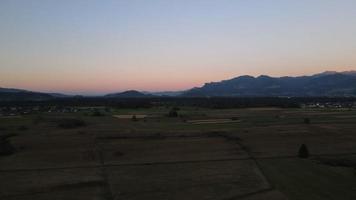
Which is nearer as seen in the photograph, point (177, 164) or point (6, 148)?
point (177, 164)

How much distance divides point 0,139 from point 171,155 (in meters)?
27.0

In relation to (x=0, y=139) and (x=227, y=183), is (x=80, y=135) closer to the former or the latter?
(x=0, y=139)

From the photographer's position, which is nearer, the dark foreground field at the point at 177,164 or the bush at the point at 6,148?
the dark foreground field at the point at 177,164

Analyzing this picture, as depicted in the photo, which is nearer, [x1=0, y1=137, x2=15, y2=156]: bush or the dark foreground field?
the dark foreground field

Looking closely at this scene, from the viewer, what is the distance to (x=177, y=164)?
5009 cm

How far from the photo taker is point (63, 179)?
42.1 meters

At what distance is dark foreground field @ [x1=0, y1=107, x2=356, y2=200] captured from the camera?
122 ft

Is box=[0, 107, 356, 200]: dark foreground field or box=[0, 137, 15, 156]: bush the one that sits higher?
box=[0, 137, 15, 156]: bush

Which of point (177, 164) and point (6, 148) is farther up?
point (6, 148)

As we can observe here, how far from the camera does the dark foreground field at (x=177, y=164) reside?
37281 millimetres

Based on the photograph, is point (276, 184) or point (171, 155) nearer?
point (276, 184)

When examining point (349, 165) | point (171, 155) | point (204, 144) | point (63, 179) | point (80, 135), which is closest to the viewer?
point (63, 179)

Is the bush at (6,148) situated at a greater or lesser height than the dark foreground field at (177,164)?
greater

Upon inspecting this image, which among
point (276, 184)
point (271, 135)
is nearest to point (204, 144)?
point (271, 135)
